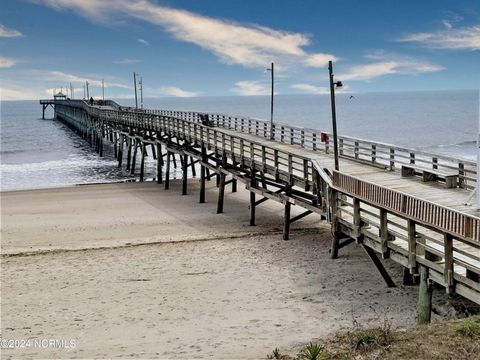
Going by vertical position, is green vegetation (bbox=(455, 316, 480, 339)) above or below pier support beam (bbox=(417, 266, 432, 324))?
above

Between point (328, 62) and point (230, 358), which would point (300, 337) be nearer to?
point (230, 358)

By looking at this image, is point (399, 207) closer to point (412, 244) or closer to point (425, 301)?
point (412, 244)

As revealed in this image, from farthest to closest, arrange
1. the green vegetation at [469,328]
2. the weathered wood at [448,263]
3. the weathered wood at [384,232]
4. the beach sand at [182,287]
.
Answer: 1. the weathered wood at [384,232]
2. the beach sand at [182,287]
3. the weathered wood at [448,263]
4. the green vegetation at [469,328]

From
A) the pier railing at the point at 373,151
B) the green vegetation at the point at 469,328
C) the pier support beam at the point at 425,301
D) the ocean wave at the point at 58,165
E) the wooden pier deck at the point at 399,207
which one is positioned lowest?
the pier support beam at the point at 425,301

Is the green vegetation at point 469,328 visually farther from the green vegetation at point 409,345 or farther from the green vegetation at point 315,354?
the green vegetation at point 315,354

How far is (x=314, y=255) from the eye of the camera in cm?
1588

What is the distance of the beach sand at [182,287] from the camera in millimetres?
10367

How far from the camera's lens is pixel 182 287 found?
13.6 meters

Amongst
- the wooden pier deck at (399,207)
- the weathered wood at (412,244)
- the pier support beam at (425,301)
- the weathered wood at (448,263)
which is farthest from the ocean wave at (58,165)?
the weathered wood at (448,263)

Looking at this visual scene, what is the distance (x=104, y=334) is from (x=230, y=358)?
3.02 metres

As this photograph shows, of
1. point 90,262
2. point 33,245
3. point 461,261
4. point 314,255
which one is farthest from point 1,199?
point 461,261

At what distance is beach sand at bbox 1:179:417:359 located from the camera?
10367 millimetres

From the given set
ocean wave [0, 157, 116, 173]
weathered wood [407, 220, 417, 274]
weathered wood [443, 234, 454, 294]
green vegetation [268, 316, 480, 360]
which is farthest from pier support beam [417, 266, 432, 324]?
ocean wave [0, 157, 116, 173]

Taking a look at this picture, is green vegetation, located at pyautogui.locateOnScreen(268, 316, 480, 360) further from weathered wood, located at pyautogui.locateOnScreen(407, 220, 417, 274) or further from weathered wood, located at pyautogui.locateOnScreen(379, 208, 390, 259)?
weathered wood, located at pyautogui.locateOnScreen(379, 208, 390, 259)
